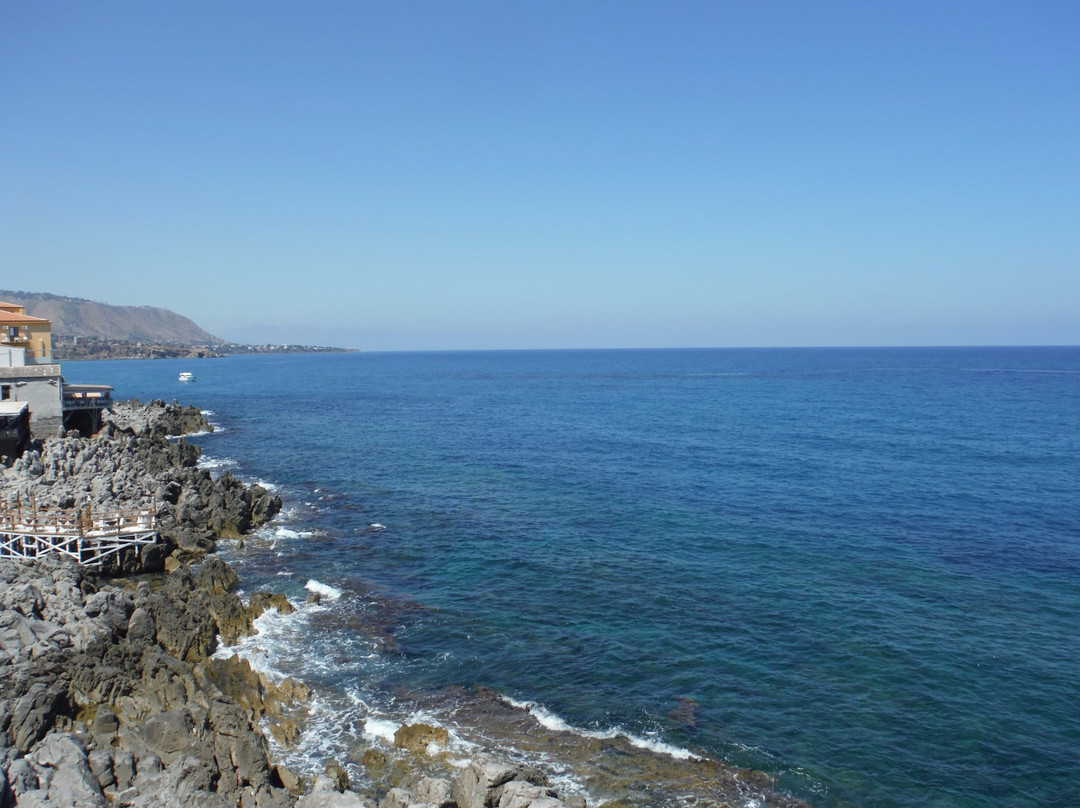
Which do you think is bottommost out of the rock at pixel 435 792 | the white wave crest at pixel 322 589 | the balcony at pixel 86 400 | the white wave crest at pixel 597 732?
the white wave crest at pixel 597 732

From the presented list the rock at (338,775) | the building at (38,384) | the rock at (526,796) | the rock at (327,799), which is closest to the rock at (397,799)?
the rock at (327,799)

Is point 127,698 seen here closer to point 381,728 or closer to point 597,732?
point 381,728

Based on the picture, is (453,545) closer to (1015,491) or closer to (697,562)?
(697,562)

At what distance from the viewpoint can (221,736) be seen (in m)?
21.3

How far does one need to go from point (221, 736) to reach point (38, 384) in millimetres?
49348

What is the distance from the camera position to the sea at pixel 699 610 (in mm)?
23625

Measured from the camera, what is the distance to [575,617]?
33.9m

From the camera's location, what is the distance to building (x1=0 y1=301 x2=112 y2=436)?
185 feet

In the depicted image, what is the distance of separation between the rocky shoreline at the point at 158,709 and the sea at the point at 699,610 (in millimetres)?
2013

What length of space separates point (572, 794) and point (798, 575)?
71.3ft

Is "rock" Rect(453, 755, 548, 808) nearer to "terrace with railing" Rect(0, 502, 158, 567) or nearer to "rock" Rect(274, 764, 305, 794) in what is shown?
"rock" Rect(274, 764, 305, 794)

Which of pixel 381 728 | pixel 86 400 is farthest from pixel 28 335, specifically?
pixel 381 728

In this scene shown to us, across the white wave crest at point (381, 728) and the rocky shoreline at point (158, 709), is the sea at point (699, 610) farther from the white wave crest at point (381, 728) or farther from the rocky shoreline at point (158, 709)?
the rocky shoreline at point (158, 709)

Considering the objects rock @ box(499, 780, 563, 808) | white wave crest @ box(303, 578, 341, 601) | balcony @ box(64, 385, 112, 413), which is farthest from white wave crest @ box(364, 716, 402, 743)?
balcony @ box(64, 385, 112, 413)
